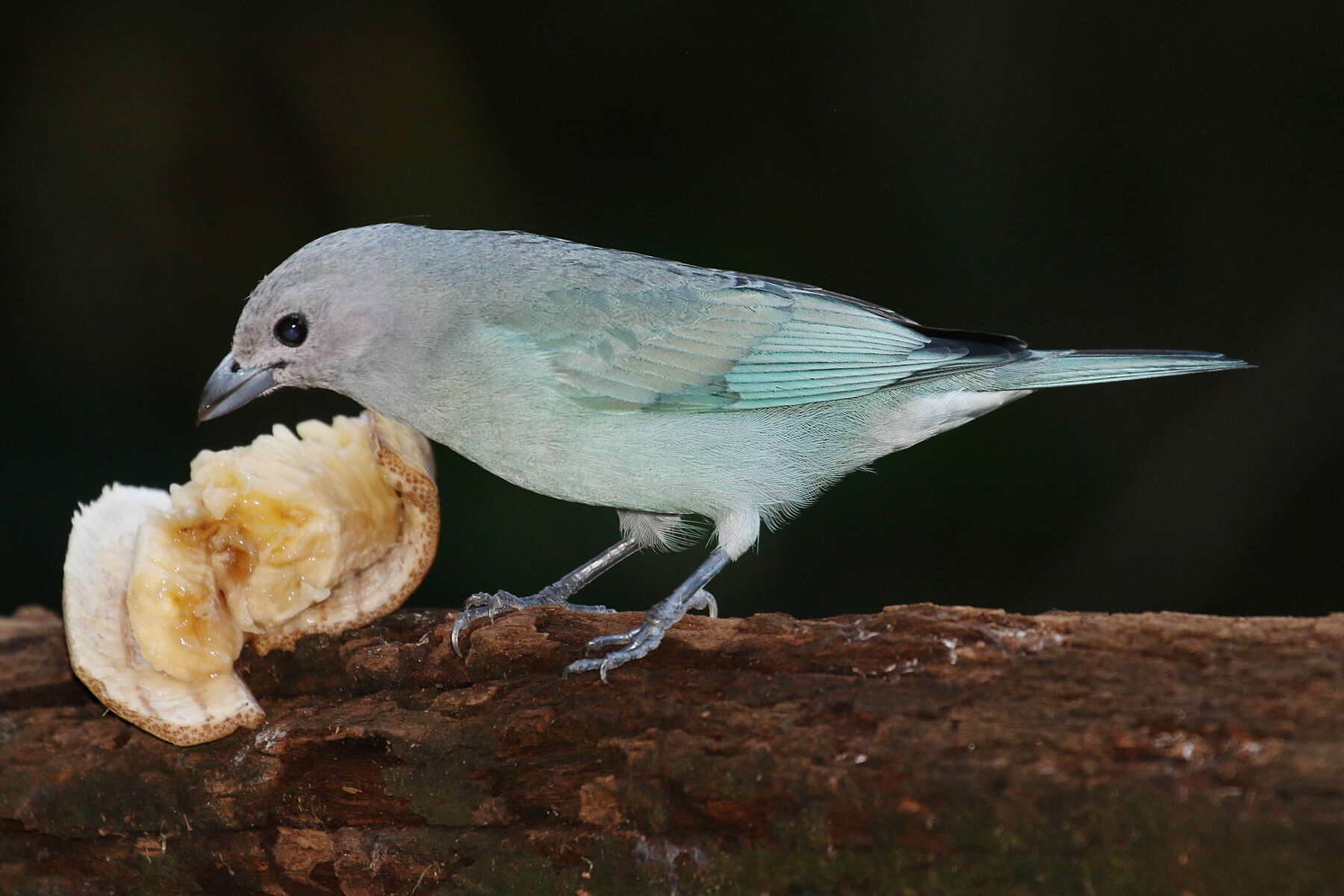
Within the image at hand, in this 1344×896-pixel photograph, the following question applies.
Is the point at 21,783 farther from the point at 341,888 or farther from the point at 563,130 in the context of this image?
the point at 563,130

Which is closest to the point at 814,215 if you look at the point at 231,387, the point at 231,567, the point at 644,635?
the point at 231,387

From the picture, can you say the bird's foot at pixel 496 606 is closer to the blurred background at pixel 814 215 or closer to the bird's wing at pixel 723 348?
the bird's wing at pixel 723 348

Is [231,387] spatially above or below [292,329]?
below

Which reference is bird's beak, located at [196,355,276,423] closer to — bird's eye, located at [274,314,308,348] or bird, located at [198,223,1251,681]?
bird, located at [198,223,1251,681]

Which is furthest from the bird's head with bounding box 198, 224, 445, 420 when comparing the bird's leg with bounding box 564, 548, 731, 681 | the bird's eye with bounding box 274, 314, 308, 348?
the bird's leg with bounding box 564, 548, 731, 681

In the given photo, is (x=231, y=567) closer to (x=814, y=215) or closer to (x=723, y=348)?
(x=723, y=348)

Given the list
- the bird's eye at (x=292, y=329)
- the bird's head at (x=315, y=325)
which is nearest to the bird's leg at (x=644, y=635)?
the bird's head at (x=315, y=325)
